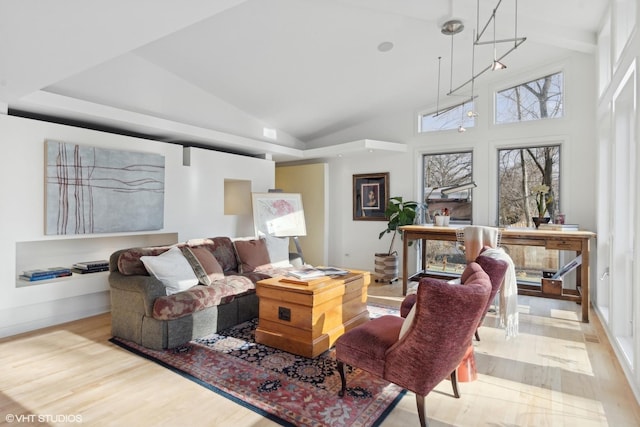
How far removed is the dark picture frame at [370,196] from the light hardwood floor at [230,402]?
3439 mm

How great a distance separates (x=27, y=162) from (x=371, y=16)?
372 centimetres

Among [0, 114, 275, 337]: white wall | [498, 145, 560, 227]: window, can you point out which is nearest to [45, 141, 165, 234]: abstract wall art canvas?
[0, 114, 275, 337]: white wall

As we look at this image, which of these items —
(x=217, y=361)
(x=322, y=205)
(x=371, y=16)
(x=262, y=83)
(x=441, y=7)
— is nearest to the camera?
(x=217, y=361)

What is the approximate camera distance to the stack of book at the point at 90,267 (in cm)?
410

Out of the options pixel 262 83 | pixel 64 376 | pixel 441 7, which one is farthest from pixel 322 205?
pixel 64 376

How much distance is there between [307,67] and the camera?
4676 mm

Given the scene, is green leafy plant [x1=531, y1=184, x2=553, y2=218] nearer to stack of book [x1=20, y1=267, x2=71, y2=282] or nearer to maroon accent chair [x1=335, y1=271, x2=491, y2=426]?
maroon accent chair [x1=335, y1=271, x2=491, y2=426]

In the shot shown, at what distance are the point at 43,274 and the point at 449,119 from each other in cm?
583

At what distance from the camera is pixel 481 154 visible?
558 cm

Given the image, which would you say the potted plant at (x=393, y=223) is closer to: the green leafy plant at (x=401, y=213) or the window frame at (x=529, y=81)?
the green leafy plant at (x=401, y=213)

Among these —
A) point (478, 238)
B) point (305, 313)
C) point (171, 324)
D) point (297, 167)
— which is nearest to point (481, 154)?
point (478, 238)

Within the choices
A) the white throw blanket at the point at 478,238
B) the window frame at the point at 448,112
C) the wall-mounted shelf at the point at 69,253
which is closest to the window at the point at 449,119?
the window frame at the point at 448,112

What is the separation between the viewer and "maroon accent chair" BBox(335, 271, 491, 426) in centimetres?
181

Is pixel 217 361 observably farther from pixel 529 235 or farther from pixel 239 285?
pixel 529 235
